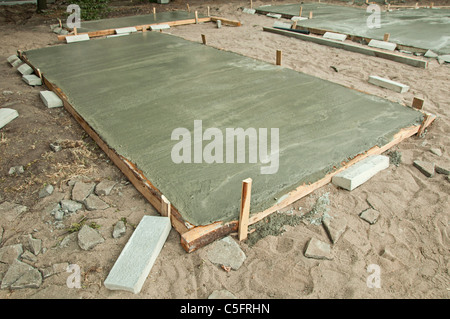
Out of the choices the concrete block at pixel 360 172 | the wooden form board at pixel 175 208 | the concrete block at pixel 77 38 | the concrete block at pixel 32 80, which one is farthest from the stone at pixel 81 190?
the concrete block at pixel 77 38

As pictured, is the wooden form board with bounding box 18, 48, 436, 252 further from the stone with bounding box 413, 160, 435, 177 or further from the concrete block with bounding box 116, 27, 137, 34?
the concrete block with bounding box 116, 27, 137, 34

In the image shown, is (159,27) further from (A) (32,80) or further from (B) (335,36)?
(B) (335,36)

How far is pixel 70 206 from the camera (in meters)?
2.35

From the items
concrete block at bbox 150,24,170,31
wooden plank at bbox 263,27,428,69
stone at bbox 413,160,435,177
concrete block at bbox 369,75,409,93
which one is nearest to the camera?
stone at bbox 413,160,435,177

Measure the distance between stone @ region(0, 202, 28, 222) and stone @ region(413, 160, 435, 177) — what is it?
3313 millimetres

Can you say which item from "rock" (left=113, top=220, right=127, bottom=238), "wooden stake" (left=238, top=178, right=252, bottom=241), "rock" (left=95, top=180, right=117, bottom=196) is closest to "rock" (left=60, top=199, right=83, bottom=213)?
"rock" (left=95, top=180, right=117, bottom=196)

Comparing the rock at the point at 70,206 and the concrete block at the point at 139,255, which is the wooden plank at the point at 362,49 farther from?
the rock at the point at 70,206

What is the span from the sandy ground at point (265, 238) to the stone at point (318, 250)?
0.04m

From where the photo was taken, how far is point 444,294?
1.75 metres

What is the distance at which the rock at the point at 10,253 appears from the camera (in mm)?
1948

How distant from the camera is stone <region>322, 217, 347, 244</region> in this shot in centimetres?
211

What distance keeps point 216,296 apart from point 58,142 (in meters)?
2.32
